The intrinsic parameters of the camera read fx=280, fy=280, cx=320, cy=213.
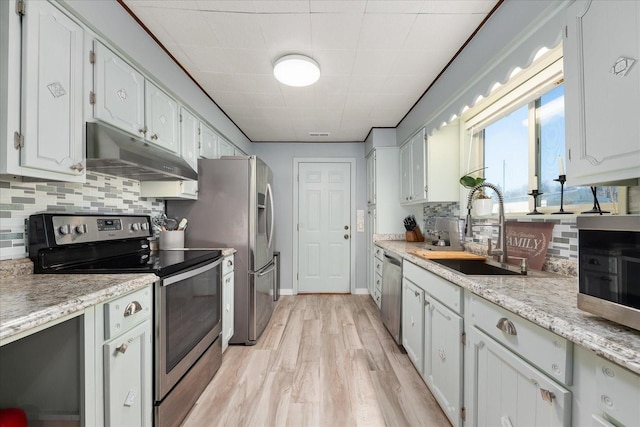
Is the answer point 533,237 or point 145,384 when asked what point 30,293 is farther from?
point 533,237

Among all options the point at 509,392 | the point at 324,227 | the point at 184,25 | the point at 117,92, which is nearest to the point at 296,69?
the point at 184,25

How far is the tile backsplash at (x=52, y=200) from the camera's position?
1290 mm

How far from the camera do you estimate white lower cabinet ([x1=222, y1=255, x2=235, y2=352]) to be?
2324 millimetres

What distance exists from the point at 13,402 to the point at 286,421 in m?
1.24

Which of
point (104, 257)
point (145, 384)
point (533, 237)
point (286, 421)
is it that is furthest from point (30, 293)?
point (533, 237)

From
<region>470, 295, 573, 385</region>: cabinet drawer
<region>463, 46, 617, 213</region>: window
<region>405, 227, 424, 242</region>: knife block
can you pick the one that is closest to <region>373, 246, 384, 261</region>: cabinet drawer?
<region>405, 227, 424, 242</region>: knife block

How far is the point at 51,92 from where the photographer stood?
1.23 m

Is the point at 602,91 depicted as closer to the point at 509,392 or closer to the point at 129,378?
the point at 509,392

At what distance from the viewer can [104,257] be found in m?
1.70

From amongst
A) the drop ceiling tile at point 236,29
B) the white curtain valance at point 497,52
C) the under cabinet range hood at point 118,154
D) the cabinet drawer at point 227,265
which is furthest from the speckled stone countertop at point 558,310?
the drop ceiling tile at point 236,29

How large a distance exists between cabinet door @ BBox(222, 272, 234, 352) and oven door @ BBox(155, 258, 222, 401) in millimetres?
193

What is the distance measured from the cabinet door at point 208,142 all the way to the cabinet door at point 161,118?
0.45m

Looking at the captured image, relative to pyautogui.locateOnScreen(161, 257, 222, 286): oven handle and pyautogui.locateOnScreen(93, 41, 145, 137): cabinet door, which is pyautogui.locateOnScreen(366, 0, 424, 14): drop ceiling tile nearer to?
pyautogui.locateOnScreen(93, 41, 145, 137): cabinet door

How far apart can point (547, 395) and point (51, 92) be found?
2206 millimetres
